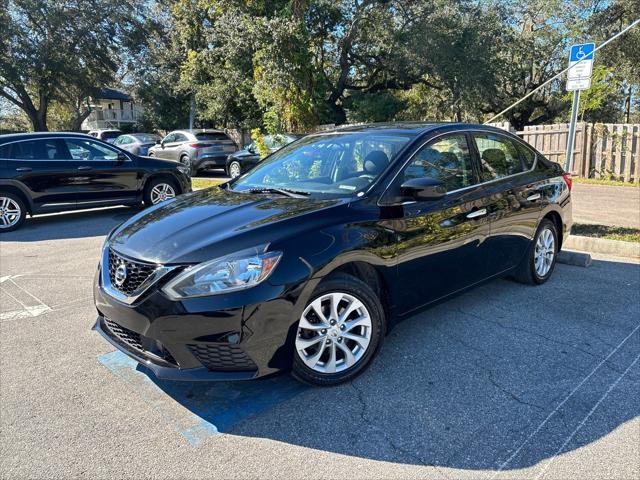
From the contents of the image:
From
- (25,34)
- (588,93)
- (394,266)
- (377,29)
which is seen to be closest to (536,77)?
(588,93)

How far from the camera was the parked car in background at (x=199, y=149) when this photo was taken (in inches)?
707

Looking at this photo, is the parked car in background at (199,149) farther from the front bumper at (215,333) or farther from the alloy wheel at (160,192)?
the front bumper at (215,333)

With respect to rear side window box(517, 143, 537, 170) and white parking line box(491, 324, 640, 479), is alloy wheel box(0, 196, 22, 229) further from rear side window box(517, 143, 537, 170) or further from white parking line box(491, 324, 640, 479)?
white parking line box(491, 324, 640, 479)

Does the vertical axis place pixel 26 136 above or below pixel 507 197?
above

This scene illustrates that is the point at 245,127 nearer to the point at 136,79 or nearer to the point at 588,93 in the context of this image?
the point at 136,79

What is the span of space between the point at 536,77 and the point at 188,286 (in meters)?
26.9

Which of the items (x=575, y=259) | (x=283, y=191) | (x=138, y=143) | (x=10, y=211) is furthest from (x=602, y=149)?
(x=138, y=143)

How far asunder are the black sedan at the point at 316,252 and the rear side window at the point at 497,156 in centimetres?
2

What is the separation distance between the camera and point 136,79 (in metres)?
33.3

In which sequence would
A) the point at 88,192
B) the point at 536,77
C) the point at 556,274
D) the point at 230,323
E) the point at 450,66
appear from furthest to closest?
1. the point at 536,77
2. the point at 450,66
3. the point at 88,192
4. the point at 556,274
5. the point at 230,323

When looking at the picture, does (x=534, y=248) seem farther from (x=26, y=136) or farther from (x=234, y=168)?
(x=234, y=168)

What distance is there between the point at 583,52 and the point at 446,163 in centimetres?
454

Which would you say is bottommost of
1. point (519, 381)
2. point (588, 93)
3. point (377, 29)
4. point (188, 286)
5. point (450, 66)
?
point (519, 381)

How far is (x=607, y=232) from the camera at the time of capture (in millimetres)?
7148
